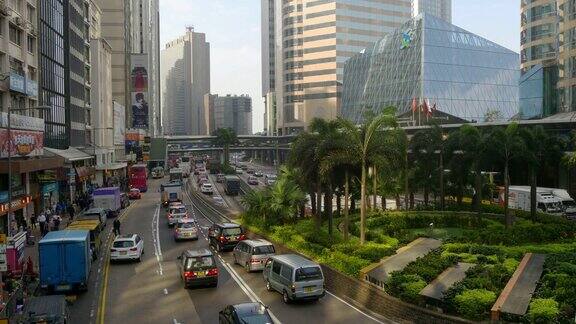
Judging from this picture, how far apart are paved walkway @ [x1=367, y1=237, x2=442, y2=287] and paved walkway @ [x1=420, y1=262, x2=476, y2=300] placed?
5.90 feet

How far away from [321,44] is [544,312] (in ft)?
540

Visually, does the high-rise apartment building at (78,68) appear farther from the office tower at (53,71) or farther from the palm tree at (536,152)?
the palm tree at (536,152)

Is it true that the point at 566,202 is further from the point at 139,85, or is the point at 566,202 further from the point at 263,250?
the point at 139,85

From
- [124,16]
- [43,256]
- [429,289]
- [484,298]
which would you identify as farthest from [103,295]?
[124,16]

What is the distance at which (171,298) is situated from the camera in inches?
917

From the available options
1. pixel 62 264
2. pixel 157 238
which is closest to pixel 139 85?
pixel 157 238

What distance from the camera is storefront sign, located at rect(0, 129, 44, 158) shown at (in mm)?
A: 39438

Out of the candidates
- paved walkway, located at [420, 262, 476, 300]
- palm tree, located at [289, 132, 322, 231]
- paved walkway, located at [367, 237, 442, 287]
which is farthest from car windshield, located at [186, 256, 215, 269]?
palm tree, located at [289, 132, 322, 231]

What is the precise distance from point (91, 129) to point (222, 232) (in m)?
55.6

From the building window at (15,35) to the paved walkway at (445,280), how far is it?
38.9 m

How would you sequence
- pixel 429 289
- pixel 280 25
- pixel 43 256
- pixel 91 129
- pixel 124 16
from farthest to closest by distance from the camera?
pixel 280 25
pixel 124 16
pixel 91 129
pixel 43 256
pixel 429 289

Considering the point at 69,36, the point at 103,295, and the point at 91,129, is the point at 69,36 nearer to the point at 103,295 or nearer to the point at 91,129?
the point at 91,129

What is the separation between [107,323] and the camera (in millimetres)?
19969

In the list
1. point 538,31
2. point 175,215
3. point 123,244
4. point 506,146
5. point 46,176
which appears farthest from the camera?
point 538,31
